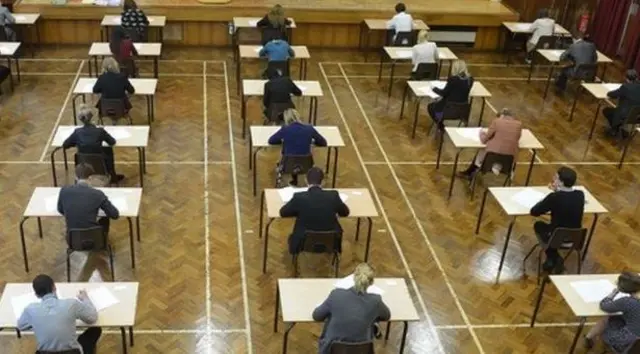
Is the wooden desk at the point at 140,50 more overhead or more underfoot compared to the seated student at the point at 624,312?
more overhead

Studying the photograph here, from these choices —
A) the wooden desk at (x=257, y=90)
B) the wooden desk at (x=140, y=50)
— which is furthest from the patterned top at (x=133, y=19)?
the wooden desk at (x=257, y=90)

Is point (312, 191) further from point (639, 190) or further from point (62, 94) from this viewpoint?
point (62, 94)

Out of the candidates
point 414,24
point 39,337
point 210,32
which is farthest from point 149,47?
point 39,337

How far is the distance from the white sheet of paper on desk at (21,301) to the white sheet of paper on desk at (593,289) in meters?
4.16

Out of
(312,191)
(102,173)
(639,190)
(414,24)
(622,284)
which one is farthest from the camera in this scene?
(414,24)

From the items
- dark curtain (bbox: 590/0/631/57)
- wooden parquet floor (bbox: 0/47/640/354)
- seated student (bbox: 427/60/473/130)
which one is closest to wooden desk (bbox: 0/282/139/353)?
wooden parquet floor (bbox: 0/47/640/354)

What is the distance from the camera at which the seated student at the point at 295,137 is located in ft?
24.6

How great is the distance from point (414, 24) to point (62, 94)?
6.01m

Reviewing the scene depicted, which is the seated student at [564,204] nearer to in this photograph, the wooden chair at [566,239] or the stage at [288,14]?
the wooden chair at [566,239]

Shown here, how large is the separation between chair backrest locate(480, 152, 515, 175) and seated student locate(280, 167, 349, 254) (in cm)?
231

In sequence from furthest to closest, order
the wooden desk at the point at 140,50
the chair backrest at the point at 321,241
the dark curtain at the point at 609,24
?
1. the dark curtain at the point at 609,24
2. the wooden desk at the point at 140,50
3. the chair backrest at the point at 321,241

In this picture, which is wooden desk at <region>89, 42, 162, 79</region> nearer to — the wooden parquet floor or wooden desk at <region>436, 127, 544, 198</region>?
the wooden parquet floor

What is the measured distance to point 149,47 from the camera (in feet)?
34.3

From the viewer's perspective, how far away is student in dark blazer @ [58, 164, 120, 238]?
19.8 feet
